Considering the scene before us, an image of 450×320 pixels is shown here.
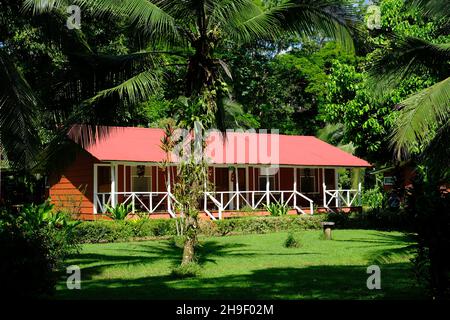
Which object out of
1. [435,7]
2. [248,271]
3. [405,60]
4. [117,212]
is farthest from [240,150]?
[248,271]

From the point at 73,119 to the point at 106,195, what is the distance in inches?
592

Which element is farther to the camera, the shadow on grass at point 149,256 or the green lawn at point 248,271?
the shadow on grass at point 149,256

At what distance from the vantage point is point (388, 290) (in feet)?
33.4

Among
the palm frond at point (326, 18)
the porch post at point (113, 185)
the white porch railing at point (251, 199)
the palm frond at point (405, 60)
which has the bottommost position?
the white porch railing at point (251, 199)

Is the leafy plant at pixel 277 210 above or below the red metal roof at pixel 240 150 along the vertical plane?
below

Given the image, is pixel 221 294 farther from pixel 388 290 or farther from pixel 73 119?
pixel 73 119

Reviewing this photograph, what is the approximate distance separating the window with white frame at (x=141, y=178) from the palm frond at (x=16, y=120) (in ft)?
55.9

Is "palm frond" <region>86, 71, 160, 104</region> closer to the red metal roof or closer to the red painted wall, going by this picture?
the red metal roof

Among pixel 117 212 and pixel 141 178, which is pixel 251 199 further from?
pixel 117 212

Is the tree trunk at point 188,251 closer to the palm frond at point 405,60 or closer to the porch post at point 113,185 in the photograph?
the palm frond at point 405,60

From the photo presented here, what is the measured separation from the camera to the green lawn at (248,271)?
390 inches

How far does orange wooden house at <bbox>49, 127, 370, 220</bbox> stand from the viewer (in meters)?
26.0

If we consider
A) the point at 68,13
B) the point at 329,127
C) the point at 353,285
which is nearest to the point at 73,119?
the point at 68,13

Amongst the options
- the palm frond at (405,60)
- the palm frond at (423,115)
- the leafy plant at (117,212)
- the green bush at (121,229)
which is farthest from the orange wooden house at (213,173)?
the palm frond at (423,115)
